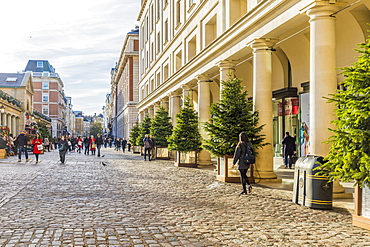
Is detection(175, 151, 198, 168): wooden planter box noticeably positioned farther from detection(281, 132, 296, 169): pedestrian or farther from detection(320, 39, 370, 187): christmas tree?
detection(320, 39, 370, 187): christmas tree

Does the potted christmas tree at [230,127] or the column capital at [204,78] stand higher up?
the column capital at [204,78]

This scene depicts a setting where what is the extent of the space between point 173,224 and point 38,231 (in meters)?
2.27

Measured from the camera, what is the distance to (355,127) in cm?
732

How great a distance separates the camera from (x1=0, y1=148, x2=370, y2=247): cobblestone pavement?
6.20 metres

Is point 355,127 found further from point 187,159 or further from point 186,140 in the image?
point 187,159

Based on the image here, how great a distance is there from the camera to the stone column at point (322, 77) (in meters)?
10.4

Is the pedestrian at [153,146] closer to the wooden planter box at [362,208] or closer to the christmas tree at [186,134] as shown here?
the christmas tree at [186,134]

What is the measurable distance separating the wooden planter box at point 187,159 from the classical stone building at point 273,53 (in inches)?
31.8

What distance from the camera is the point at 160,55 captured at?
1421 inches

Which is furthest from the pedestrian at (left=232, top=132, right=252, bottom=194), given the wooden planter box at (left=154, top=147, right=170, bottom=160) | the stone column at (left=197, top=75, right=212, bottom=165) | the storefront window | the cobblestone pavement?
the wooden planter box at (left=154, top=147, right=170, bottom=160)

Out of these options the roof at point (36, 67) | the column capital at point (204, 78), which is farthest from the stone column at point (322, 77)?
the roof at point (36, 67)

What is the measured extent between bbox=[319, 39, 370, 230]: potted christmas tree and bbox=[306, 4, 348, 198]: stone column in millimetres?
2896

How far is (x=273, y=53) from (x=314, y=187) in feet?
45.9

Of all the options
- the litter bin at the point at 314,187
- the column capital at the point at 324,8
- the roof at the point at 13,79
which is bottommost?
the litter bin at the point at 314,187
